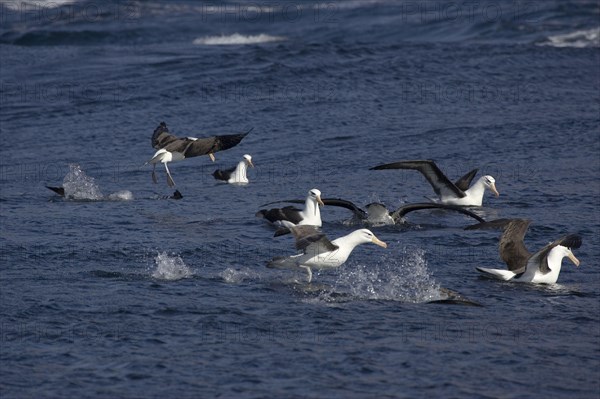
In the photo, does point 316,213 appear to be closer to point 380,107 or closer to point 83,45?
point 380,107

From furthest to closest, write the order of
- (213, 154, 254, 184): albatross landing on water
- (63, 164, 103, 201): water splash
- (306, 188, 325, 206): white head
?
(213, 154, 254, 184): albatross landing on water → (63, 164, 103, 201): water splash → (306, 188, 325, 206): white head

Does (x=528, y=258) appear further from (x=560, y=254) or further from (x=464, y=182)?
(x=464, y=182)

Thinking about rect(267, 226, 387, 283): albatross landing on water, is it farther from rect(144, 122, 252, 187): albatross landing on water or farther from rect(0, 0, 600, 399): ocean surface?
rect(144, 122, 252, 187): albatross landing on water

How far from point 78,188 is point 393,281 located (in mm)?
6610

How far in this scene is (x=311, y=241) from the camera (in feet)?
39.5

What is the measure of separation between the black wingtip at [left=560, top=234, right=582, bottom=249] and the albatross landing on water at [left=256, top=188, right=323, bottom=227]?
352cm

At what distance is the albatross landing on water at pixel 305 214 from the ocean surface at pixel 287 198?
347 millimetres

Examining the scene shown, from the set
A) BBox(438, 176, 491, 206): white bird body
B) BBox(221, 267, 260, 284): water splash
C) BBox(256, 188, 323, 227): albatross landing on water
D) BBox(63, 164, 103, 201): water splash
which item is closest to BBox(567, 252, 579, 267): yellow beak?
BBox(256, 188, 323, 227): albatross landing on water

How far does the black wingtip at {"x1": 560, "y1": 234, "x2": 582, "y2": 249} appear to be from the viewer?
12.9m

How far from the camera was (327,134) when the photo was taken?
73.6 ft

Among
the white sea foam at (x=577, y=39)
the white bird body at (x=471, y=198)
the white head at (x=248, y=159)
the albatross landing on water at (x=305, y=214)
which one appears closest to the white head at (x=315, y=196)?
the albatross landing on water at (x=305, y=214)

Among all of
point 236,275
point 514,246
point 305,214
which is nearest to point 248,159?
point 305,214

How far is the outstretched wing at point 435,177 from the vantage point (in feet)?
53.7

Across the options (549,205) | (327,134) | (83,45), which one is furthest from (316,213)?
(83,45)
